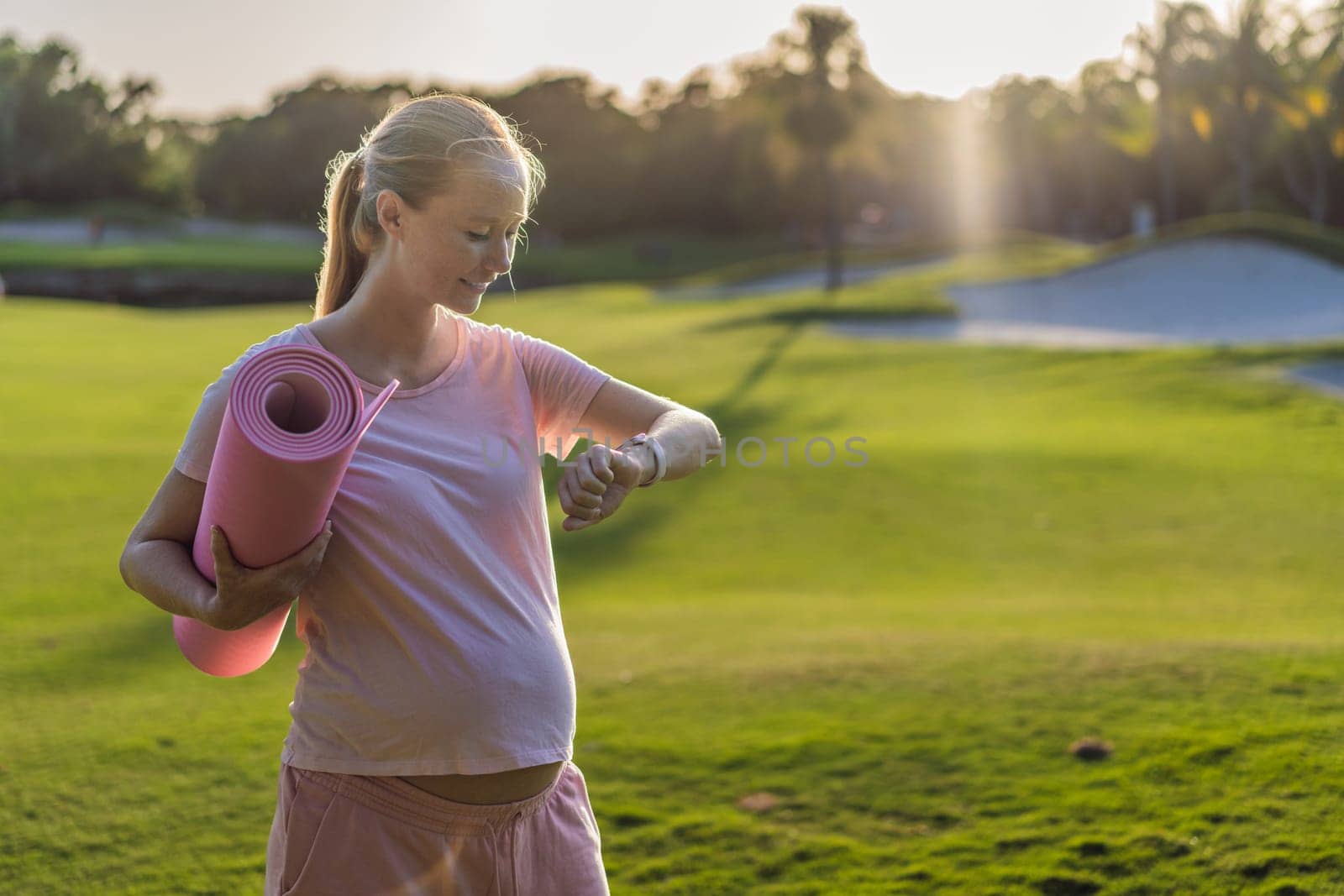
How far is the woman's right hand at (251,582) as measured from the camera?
1.54 meters

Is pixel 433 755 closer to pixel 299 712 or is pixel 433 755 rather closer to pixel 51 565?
pixel 299 712

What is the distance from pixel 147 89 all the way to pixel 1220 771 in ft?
214

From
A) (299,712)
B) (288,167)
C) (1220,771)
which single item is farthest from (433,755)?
(288,167)

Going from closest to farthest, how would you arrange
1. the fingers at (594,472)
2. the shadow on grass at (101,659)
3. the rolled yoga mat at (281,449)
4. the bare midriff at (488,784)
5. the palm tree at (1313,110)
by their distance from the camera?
the rolled yoga mat at (281,449) < the fingers at (594,472) < the bare midriff at (488,784) < the shadow on grass at (101,659) < the palm tree at (1313,110)

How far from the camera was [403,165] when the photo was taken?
1784mm

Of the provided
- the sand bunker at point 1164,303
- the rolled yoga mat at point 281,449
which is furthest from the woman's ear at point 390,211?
the sand bunker at point 1164,303

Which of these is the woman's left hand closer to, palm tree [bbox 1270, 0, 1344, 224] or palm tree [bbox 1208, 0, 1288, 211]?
palm tree [bbox 1270, 0, 1344, 224]

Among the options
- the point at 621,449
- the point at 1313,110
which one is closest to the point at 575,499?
the point at 621,449

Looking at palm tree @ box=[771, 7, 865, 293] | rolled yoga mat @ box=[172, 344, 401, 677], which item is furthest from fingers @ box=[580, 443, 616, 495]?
palm tree @ box=[771, 7, 865, 293]

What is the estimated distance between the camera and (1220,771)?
3812mm

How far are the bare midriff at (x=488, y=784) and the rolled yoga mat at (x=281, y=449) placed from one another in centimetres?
42

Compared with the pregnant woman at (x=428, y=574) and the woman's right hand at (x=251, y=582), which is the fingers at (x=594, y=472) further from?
the woman's right hand at (x=251, y=582)

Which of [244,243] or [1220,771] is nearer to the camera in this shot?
[1220,771]

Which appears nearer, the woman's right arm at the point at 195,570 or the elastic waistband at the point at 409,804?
the woman's right arm at the point at 195,570
